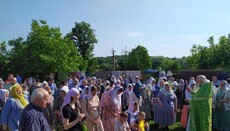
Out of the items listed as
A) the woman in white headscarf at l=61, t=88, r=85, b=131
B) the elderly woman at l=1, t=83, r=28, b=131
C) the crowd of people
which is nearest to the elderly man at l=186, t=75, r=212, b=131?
the crowd of people

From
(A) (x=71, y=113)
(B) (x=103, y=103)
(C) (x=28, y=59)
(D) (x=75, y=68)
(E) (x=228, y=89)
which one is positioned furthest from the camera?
(D) (x=75, y=68)

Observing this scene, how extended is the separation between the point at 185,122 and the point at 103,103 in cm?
229

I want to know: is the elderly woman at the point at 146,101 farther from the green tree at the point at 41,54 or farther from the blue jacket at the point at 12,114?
the green tree at the point at 41,54

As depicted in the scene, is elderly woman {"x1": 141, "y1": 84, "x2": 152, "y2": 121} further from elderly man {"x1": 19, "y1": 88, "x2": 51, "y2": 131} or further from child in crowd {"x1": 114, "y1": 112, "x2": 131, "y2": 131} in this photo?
elderly man {"x1": 19, "y1": 88, "x2": 51, "y2": 131}

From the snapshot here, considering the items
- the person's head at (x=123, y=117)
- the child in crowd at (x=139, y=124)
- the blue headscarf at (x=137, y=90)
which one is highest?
the blue headscarf at (x=137, y=90)

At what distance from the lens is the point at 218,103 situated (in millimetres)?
10062

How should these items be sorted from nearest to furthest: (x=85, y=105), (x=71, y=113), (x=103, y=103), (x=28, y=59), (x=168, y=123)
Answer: (x=71, y=113)
(x=85, y=105)
(x=103, y=103)
(x=168, y=123)
(x=28, y=59)

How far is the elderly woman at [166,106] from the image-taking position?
10703 millimetres

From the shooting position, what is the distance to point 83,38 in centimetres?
5828

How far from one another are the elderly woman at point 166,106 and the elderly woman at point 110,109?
7.85 ft

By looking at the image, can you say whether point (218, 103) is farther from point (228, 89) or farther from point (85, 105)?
point (85, 105)

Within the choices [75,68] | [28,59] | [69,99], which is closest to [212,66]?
[75,68]

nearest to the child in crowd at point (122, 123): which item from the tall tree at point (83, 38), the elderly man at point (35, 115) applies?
the elderly man at point (35, 115)

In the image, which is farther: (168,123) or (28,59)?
(28,59)
